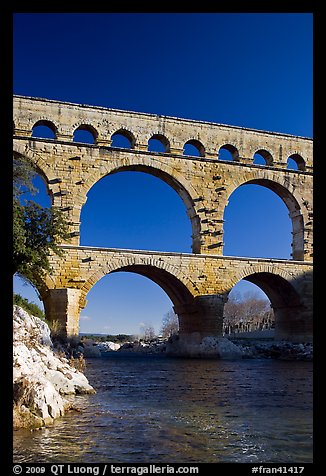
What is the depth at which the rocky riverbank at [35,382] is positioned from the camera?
21.7 feet

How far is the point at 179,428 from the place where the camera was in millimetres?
6824

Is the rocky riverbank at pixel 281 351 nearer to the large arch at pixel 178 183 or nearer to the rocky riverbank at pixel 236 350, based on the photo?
the rocky riverbank at pixel 236 350

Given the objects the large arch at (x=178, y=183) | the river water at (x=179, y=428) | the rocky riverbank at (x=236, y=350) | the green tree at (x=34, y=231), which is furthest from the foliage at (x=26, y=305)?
the large arch at (x=178, y=183)

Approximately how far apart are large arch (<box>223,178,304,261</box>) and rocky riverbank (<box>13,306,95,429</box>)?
19.0 meters

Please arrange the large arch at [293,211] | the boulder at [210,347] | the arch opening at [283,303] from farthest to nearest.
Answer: the large arch at [293,211] → the arch opening at [283,303] → the boulder at [210,347]

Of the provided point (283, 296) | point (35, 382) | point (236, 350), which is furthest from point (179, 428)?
point (283, 296)

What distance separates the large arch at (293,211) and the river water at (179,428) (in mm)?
16514

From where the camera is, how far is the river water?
17.6 feet

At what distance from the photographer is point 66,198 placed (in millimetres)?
23234

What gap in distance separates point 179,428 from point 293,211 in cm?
2247

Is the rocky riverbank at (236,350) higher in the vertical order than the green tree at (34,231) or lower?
lower

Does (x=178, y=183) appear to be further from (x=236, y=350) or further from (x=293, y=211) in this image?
(x=236, y=350)
